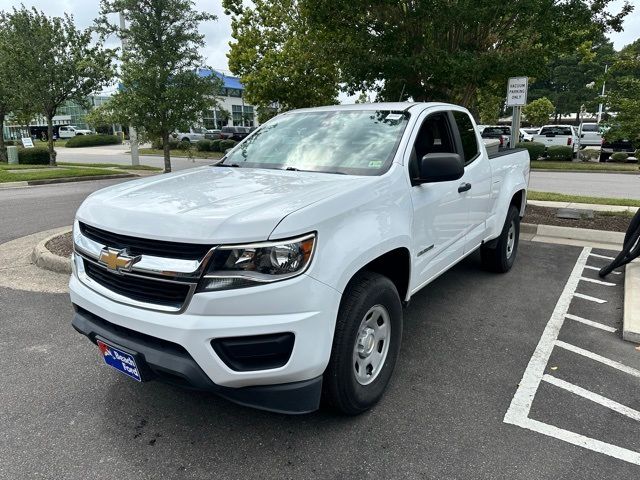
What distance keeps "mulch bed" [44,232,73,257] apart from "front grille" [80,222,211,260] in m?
3.88

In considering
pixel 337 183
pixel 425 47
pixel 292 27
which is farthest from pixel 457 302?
pixel 292 27

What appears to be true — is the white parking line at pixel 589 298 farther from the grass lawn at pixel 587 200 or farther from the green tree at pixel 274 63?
the green tree at pixel 274 63

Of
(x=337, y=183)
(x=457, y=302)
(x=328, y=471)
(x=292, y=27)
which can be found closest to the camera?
(x=328, y=471)

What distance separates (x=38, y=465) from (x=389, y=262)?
7.49ft

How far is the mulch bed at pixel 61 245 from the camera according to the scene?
6129 millimetres

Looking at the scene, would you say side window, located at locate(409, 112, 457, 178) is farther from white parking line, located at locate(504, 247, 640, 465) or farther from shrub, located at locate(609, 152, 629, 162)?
shrub, located at locate(609, 152, 629, 162)

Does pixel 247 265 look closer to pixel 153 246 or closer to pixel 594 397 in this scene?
pixel 153 246

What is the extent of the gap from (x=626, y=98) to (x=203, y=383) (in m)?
7.52

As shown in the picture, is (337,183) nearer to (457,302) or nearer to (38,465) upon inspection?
(38,465)

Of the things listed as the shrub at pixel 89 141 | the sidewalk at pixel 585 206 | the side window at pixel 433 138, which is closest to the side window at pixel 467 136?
the side window at pixel 433 138

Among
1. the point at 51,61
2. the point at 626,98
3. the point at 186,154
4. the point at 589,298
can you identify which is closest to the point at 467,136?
the point at 589,298

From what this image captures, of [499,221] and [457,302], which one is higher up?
[499,221]

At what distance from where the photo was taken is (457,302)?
15.9 feet

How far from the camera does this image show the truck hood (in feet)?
7.37
